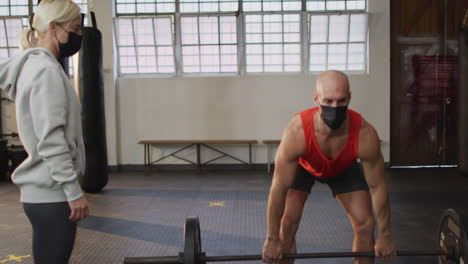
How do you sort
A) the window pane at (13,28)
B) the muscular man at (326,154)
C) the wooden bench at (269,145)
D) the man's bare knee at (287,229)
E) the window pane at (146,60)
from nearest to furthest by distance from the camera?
the muscular man at (326,154) → the man's bare knee at (287,229) → the wooden bench at (269,145) → the window pane at (146,60) → the window pane at (13,28)

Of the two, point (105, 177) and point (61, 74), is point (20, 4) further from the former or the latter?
point (61, 74)

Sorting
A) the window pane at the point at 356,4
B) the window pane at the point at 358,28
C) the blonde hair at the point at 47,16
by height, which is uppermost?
the window pane at the point at 356,4

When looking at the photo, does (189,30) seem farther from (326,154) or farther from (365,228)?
(365,228)

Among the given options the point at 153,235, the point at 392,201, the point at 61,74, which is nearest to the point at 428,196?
the point at 392,201

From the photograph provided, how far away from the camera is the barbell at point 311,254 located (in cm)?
162

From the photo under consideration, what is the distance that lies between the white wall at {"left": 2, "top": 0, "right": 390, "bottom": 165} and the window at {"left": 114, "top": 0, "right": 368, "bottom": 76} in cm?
30

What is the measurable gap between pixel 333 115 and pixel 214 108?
5.31 m

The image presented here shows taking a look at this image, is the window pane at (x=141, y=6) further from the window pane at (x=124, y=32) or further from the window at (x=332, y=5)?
the window at (x=332, y=5)

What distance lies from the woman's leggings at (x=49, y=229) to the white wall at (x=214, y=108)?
5.70 meters

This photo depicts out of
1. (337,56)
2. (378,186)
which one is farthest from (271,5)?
(378,186)

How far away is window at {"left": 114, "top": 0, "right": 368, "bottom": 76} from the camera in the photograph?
267 inches

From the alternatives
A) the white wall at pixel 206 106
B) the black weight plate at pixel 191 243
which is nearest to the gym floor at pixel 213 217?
the white wall at pixel 206 106

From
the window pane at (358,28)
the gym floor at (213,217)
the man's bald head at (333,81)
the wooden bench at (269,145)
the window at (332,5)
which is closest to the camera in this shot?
the man's bald head at (333,81)

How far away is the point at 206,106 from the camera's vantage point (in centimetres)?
685
